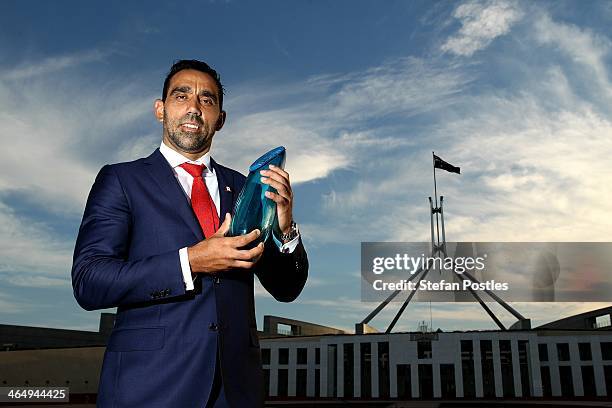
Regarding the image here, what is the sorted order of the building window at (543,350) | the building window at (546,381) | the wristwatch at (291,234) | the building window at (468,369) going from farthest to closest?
the building window at (468,369) → the building window at (543,350) → the building window at (546,381) → the wristwatch at (291,234)

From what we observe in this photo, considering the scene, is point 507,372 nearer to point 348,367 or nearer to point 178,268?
point 348,367

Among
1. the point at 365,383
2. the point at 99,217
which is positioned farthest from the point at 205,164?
the point at 365,383

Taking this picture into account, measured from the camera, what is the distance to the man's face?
241cm

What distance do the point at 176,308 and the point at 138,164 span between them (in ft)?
2.19

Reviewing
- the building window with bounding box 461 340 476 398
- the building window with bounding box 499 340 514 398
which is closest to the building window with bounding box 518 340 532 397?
the building window with bounding box 499 340 514 398

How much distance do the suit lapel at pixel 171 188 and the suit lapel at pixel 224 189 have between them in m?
0.14

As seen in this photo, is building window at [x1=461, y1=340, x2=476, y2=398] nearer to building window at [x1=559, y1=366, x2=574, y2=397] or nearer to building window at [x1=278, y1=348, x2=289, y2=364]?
building window at [x1=559, y1=366, x2=574, y2=397]

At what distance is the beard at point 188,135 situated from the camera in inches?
94.7

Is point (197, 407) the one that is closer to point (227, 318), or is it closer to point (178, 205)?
point (227, 318)

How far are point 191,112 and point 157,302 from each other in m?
0.81

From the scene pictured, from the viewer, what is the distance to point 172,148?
8.05ft

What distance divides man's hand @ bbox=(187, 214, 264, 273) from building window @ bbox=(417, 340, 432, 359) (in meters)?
47.3

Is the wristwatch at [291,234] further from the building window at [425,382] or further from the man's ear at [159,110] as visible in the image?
the building window at [425,382]

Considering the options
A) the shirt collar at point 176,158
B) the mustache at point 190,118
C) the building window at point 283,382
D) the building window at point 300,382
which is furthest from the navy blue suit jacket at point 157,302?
the building window at point 283,382
